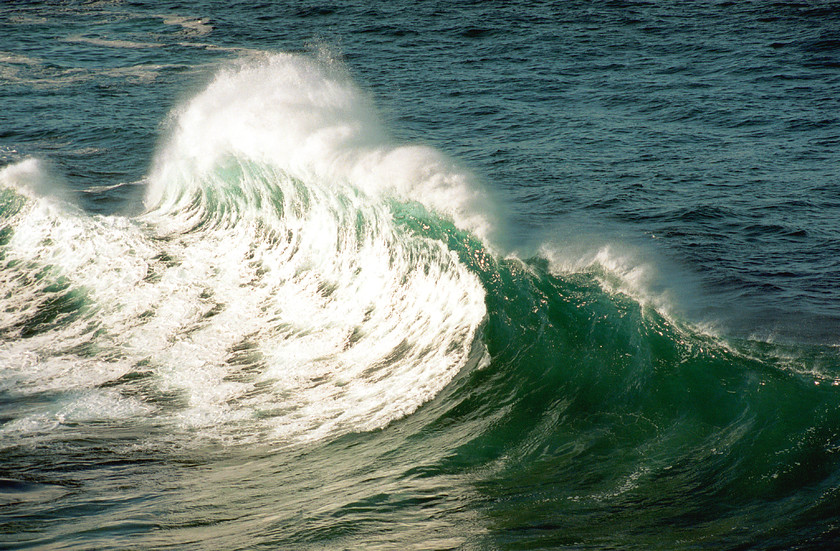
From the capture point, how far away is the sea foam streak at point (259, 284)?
320 inches

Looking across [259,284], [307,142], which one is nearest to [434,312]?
[259,284]

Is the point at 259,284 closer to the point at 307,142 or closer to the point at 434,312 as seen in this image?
the point at 307,142

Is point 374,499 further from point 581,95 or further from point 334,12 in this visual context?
point 334,12

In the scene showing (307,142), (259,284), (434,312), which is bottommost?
(259,284)

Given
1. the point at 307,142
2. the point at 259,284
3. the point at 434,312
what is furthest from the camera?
the point at 307,142

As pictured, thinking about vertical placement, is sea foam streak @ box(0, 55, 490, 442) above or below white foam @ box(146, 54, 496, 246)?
below

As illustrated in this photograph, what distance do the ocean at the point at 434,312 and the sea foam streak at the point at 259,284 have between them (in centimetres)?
5

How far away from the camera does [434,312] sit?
9047 mm

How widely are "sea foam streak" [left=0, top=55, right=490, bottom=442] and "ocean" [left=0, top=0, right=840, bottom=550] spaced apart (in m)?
0.05

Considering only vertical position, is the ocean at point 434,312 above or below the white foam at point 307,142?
below

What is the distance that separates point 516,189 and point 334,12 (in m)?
20.0

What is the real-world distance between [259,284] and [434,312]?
3.62 m

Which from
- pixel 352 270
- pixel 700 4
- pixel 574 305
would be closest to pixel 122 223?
pixel 352 270

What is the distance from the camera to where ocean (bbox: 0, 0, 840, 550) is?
18.5 feet
